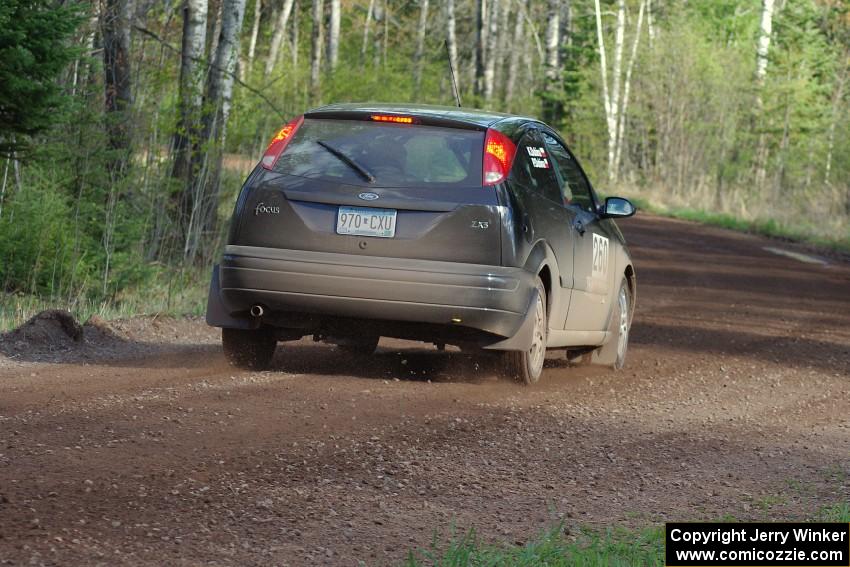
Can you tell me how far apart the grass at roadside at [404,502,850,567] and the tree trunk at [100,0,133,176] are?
9.67 metres

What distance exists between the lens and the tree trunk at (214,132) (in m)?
14.6

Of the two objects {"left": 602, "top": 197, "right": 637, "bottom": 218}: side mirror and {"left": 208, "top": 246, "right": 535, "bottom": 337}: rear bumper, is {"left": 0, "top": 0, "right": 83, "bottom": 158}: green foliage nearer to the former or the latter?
{"left": 208, "top": 246, "right": 535, "bottom": 337}: rear bumper

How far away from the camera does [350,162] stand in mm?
8523

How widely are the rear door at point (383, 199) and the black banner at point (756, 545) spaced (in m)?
3.36

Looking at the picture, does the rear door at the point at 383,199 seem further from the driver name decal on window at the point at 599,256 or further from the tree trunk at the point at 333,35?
the tree trunk at the point at 333,35

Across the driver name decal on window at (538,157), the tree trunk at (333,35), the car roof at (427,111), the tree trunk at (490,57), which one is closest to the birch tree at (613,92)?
the tree trunk at (490,57)

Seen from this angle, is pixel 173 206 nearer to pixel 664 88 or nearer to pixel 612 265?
pixel 612 265

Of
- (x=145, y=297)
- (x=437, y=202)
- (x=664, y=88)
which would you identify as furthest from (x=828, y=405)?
(x=664, y=88)

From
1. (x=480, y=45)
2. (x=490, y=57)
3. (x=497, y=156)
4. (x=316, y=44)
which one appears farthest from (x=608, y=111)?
(x=497, y=156)

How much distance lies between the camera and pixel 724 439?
7.66 metres

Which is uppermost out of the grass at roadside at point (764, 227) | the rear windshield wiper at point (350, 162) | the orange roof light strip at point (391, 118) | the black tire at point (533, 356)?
the orange roof light strip at point (391, 118)

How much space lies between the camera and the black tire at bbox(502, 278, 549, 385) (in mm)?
8844

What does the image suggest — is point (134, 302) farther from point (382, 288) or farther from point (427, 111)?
point (382, 288)

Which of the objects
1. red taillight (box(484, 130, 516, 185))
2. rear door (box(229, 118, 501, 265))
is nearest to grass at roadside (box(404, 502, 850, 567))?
rear door (box(229, 118, 501, 265))
